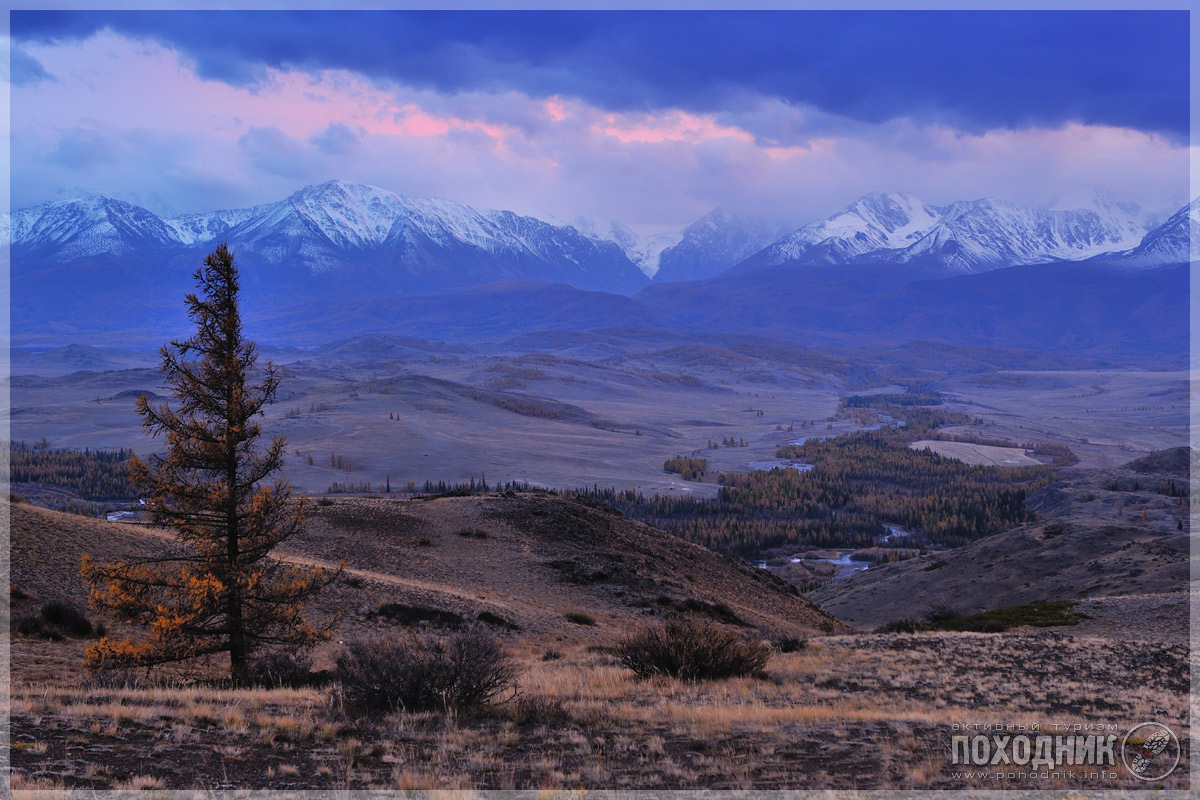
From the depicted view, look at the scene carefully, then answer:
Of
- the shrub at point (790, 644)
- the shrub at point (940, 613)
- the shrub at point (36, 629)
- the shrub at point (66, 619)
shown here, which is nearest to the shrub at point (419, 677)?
the shrub at point (36, 629)

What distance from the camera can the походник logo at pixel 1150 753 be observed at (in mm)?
8914

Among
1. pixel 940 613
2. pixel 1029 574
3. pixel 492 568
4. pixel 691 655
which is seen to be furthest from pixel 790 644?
pixel 1029 574

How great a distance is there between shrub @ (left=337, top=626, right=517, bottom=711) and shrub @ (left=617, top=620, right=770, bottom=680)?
4.09 m

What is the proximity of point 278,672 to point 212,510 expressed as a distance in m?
3.14

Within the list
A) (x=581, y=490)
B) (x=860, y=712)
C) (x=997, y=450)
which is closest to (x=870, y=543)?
(x=581, y=490)

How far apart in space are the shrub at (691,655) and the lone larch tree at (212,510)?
6.06 meters

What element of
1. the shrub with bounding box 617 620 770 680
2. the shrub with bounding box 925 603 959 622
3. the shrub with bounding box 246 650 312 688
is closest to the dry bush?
the shrub with bounding box 246 650 312 688

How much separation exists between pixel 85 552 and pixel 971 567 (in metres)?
51.1

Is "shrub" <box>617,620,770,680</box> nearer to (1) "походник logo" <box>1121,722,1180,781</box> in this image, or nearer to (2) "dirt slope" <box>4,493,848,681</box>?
(2) "dirt slope" <box>4,493,848,681</box>

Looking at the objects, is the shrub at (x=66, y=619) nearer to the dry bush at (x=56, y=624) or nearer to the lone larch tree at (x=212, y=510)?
the dry bush at (x=56, y=624)

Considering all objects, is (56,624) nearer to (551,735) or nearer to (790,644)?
→ (551,735)

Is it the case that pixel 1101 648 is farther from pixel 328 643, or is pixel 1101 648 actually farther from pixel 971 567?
pixel 971 567

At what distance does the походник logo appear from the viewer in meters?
8.91

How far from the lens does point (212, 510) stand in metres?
15.2
